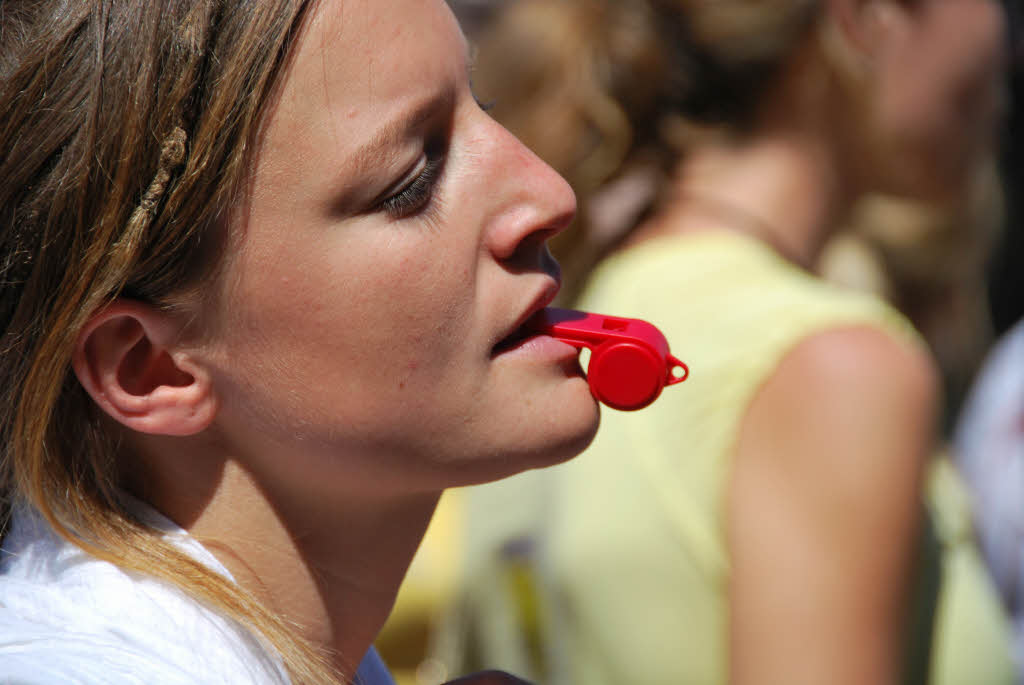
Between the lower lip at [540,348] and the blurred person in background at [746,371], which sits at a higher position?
the lower lip at [540,348]

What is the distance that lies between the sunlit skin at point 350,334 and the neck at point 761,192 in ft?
3.69

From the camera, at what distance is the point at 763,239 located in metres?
2.20

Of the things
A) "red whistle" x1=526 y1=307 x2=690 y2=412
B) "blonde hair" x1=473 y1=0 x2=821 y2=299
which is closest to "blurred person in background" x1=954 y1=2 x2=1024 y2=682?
"blonde hair" x1=473 y1=0 x2=821 y2=299

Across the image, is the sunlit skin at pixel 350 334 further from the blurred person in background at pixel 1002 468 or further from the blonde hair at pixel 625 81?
the blurred person in background at pixel 1002 468

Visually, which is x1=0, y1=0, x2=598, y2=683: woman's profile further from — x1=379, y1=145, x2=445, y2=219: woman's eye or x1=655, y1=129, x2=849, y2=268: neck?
x1=655, y1=129, x2=849, y2=268: neck

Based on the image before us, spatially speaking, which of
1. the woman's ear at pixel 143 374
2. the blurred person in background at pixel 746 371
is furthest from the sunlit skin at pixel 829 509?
the woman's ear at pixel 143 374

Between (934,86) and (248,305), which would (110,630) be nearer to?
(248,305)

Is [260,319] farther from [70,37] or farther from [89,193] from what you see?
[70,37]

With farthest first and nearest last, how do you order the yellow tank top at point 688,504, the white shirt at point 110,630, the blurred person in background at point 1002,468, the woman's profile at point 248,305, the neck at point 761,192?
the blurred person in background at point 1002,468, the neck at point 761,192, the yellow tank top at point 688,504, the woman's profile at point 248,305, the white shirt at point 110,630

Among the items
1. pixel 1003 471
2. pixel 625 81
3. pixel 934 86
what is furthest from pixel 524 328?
pixel 1003 471

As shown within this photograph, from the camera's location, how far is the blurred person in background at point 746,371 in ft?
5.75

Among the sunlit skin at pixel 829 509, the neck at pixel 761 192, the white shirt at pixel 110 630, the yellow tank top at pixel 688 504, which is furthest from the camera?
the neck at pixel 761 192

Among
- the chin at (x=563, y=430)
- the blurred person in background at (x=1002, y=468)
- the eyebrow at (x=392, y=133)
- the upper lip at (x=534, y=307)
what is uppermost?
the eyebrow at (x=392, y=133)

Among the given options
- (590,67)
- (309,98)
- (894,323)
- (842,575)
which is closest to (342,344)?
(309,98)
